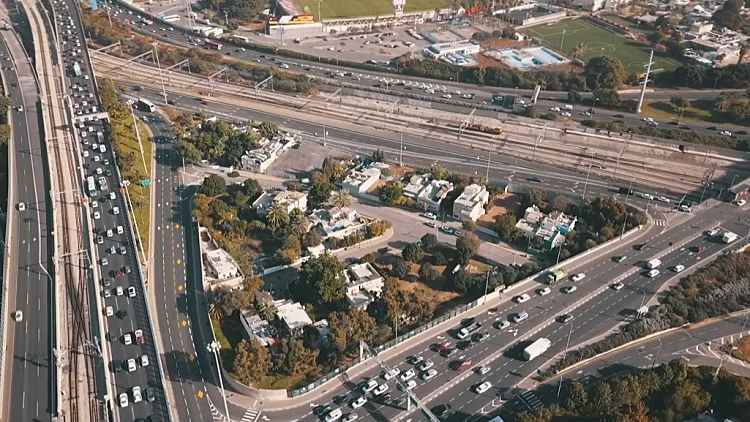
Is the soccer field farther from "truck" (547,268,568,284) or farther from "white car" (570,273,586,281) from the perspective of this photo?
"truck" (547,268,568,284)

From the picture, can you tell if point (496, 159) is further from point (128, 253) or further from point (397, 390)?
point (128, 253)

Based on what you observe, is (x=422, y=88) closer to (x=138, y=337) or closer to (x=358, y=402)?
(x=358, y=402)

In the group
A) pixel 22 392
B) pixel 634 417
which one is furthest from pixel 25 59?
pixel 634 417

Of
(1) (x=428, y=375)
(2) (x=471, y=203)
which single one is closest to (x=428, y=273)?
(1) (x=428, y=375)

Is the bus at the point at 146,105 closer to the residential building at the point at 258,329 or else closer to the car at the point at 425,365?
the residential building at the point at 258,329

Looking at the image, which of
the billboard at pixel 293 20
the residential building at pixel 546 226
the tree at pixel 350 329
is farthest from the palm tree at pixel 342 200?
the billboard at pixel 293 20

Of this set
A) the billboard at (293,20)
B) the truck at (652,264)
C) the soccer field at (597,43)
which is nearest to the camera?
the truck at (652,264)

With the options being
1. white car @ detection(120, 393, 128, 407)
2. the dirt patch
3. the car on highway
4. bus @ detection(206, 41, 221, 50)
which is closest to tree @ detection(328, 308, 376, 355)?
white car @ detection(120, 393, 128, 407)
